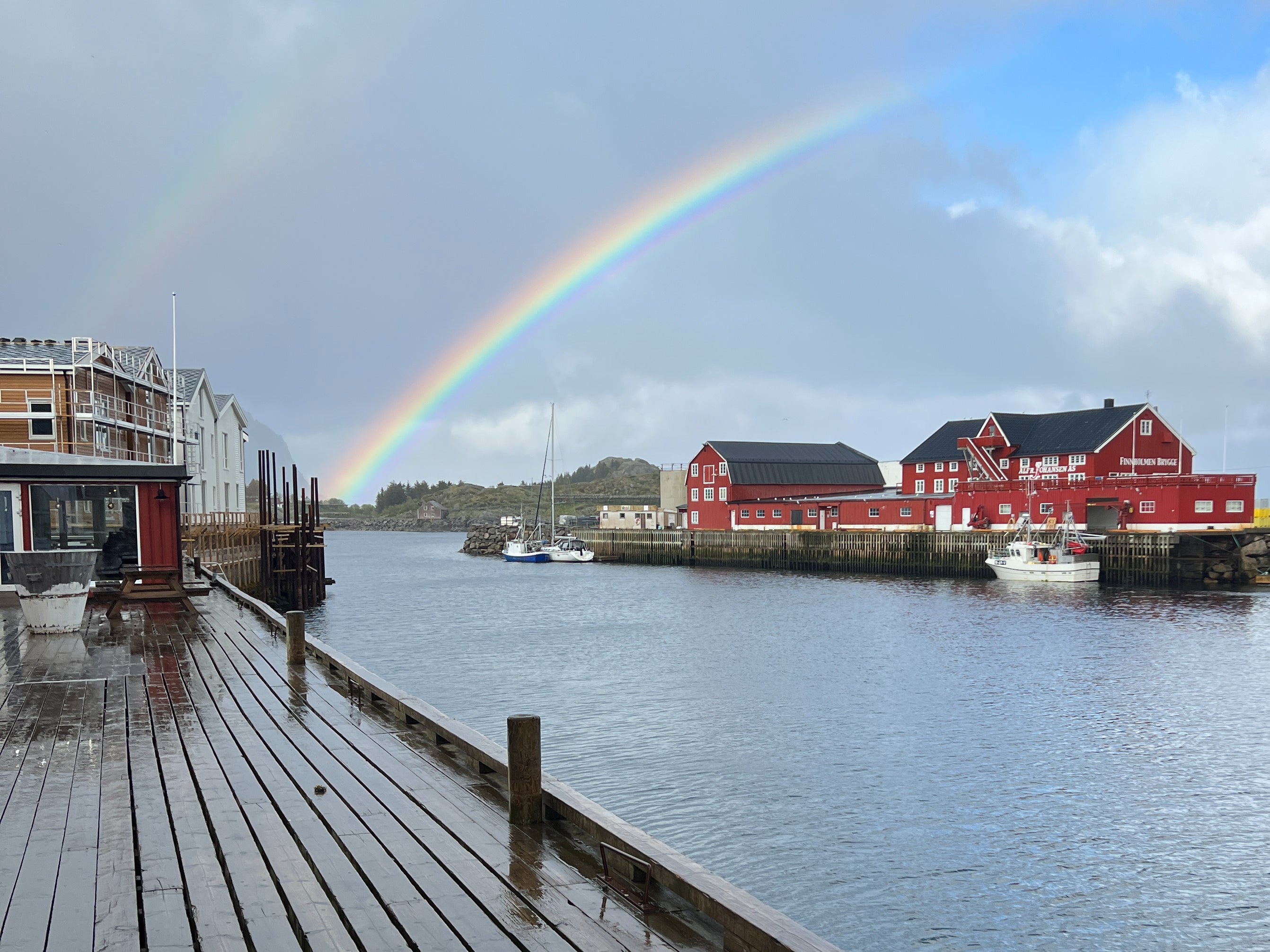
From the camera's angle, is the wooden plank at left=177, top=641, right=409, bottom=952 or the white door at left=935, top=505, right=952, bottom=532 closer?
the wooden plank at left=177, top=641, right=409, bottom=952

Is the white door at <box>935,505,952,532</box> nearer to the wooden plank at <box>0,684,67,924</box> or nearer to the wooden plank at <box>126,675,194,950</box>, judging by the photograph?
the wooden plank at <box>0,684,67,924</box>

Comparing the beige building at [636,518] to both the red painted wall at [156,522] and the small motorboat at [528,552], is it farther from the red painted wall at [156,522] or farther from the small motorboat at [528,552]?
the red painted wall at [156,522]

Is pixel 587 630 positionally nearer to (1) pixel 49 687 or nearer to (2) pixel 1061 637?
(2) pixel 1061 637

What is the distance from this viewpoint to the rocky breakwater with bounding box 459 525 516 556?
116500 mm

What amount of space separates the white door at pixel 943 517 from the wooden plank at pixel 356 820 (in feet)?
221

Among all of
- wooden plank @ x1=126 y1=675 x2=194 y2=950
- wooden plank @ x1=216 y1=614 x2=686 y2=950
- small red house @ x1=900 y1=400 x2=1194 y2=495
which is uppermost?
small red house @ x1=900 y1=400 x2=1194 y2=495

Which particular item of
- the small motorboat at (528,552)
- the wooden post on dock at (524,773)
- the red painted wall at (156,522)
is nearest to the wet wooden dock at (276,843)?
the wooden post on dock at (524,773)

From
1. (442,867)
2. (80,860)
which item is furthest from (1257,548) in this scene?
(80,860)

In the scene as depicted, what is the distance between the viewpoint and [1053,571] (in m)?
60.6

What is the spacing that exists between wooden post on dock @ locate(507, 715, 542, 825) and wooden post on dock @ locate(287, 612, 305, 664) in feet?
26.2

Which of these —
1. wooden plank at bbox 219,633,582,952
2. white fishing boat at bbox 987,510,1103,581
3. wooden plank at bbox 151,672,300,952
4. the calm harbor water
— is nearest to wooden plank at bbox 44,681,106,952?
wooden plank at bbox 151,672,300,952

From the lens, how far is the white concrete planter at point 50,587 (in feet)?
58.6

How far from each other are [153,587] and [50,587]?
5011 mm

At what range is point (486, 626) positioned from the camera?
4234 centimetres
